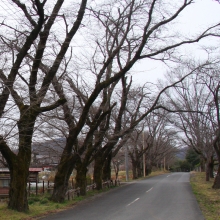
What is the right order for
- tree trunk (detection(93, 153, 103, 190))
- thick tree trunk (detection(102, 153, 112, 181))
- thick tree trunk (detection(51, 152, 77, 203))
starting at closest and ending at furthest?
1. thick tree trunk (detection(51, 152, 77, 203))
2. tree trunk (detection(93, 153, 103, 190))
3. thick tree trunk (detection(102, 153, 112, 181))

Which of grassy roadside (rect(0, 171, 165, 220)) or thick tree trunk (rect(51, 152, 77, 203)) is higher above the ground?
thick tree trunk (rect(51, 152, 77, 203))

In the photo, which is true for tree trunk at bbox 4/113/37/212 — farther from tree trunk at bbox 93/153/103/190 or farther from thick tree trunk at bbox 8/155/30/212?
tree trunk at bbox 93/153/103/190

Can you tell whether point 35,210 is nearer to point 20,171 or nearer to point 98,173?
point 20,171

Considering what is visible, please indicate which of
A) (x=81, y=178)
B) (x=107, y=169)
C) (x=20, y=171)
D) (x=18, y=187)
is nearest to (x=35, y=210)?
(x=18, y=187)

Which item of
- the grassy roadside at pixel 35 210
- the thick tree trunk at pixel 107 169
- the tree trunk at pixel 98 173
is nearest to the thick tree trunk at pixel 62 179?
the grassy roadside at pixel 35 210

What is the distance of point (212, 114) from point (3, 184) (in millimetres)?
20056

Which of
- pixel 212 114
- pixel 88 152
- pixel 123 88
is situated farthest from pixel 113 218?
pixel 212 114

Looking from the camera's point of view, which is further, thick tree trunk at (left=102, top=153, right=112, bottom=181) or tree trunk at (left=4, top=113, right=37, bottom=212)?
thick tree trunk at (left=102, top=153, right=112, bottom=181)

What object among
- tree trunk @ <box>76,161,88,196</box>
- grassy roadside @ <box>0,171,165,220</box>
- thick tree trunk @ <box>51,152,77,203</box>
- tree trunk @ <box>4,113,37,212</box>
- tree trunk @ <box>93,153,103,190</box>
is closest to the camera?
grassy roadside @ <box>0,171,165,220</box>

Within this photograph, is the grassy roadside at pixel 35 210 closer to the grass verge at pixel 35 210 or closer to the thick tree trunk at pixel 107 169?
the grass verge at pixel 35 210

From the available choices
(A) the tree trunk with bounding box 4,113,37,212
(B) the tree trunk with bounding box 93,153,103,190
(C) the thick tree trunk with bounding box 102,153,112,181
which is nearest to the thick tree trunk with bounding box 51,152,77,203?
(A) the tree trunk with bounding box 4,113,37,212

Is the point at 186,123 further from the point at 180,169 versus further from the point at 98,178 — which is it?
the point at 180,169

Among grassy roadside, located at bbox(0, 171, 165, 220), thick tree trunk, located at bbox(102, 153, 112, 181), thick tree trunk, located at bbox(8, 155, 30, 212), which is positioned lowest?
grassy roadside, located at bbox(0, 171, 165, 220)

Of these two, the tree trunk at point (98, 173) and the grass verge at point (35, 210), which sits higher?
the tree trunk at point (98, 173)
